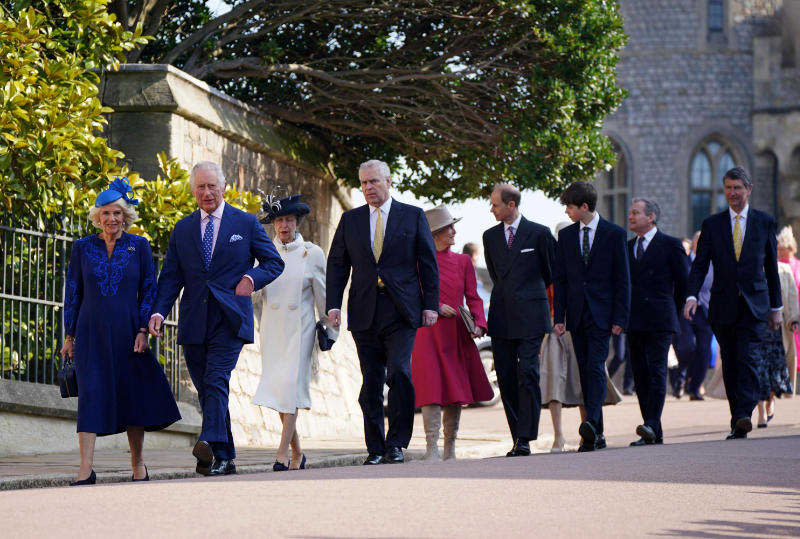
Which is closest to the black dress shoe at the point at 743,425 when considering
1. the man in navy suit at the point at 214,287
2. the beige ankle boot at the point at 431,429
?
the beige ankle boot at the point at 431,429

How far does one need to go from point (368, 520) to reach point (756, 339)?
5.98m

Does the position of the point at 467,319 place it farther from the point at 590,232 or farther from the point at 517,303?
the point at 590,232

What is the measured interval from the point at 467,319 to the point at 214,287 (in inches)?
93.2

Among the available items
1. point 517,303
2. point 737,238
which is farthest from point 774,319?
point 517,303

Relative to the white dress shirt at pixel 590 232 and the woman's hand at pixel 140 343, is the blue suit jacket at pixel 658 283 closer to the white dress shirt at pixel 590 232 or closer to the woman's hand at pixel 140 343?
the white dress shirt at pixel 590 232

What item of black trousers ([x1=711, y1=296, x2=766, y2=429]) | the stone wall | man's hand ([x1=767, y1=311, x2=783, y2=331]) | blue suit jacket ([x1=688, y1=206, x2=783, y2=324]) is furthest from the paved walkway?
blue suit jacket ([x1=688, y1=206, x2=783, y2=324])

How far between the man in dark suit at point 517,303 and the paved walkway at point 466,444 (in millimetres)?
1311

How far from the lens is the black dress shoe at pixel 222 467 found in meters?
8.35

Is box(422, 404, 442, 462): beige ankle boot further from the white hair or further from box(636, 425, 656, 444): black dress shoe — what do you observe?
the white hair

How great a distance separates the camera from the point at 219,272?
8617 mm

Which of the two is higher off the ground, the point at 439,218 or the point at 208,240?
the point at 439,218

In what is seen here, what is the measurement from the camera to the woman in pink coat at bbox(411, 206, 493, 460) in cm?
1011

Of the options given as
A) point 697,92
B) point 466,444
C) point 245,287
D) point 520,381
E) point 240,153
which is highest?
point 697,92

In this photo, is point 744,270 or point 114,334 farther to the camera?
point 744,270
